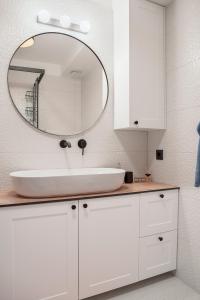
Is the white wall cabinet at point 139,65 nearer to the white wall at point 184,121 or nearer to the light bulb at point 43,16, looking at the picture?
the white wall at point 184,121

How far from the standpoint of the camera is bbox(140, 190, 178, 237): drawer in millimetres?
1688

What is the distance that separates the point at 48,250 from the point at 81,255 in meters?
0.23

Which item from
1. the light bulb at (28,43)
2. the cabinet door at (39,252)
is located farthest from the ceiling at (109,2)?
the cabinet door at (39,252)

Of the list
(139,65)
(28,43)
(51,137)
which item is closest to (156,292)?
(51,137)

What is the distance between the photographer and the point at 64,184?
1369mm

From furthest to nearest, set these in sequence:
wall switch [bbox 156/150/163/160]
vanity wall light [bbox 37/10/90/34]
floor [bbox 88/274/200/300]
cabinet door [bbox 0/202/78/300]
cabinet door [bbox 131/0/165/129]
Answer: wall switch [bbox 156/150/163/160] → cabinet door [bbox 131/0/165/129] → vanity wall light [bbox 37/10/90/34] → floor [bbox 88/274/200/300] → cabinet door [bbox 0/202/78/300]

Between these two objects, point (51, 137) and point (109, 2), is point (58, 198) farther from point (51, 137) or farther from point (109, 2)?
point (109, 2)

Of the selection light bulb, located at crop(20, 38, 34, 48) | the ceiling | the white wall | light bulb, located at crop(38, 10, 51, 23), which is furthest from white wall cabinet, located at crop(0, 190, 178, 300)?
the ceiling

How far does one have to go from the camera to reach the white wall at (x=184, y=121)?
168 centimetres

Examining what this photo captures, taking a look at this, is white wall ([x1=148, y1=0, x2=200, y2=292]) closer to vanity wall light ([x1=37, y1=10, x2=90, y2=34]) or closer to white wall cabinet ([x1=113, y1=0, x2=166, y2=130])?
white wall cabinet ([x1=113, y1=0, x2=166, y2=130])

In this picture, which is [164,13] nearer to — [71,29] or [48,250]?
[71,29]

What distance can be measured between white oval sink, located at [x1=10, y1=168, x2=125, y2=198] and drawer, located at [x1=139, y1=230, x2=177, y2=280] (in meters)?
0.57

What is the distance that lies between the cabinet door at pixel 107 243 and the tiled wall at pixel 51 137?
1.69 ft

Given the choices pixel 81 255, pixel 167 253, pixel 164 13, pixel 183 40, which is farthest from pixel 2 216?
pixel 164 13
